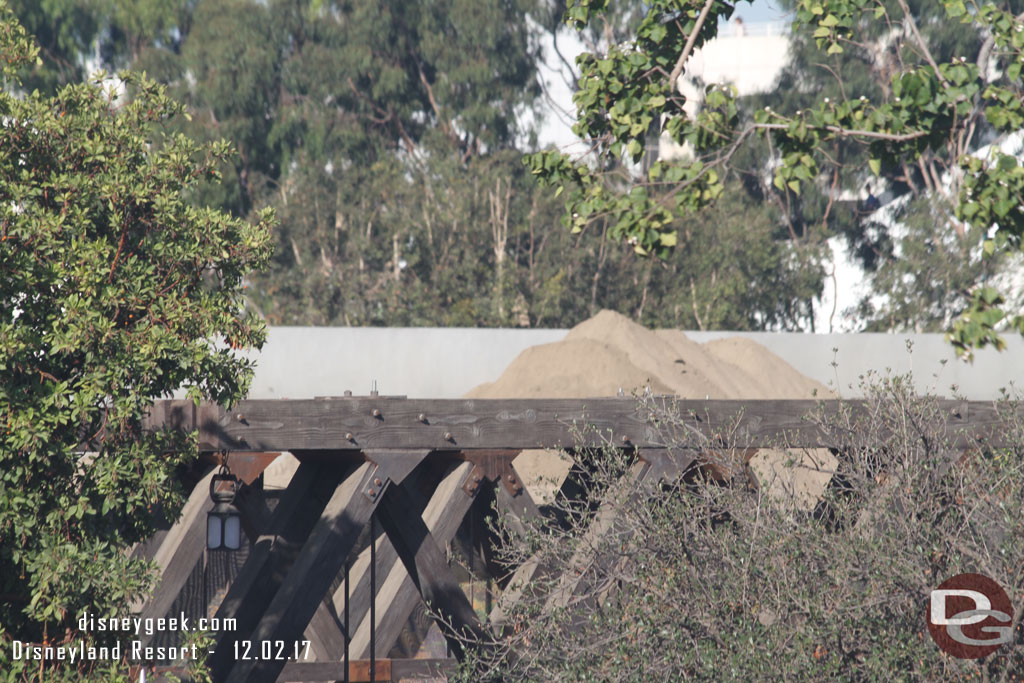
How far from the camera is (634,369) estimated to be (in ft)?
75.3

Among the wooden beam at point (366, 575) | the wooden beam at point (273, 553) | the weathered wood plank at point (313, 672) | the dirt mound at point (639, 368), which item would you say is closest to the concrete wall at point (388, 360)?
the dirt mound at point (639, 368)

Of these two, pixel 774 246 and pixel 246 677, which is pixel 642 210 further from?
pixel 774 246

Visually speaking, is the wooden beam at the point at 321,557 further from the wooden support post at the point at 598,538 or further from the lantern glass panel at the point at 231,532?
the wooden support post at the point at 598,538

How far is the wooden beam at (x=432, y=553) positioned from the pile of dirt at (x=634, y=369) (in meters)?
13.6

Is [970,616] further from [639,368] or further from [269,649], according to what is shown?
[639,368]

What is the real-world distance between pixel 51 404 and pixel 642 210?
3394mm

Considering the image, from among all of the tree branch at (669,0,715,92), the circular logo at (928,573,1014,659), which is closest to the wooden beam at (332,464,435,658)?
the tree branch at (669,0,715,92)

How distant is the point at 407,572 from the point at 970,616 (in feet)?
11.2

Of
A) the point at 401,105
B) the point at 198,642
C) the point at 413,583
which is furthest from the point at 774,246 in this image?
the point at 198,642

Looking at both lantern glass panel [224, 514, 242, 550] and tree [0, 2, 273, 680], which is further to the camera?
lantern glass panel [224, 514, 242, 550]

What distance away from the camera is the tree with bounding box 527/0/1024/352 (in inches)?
235

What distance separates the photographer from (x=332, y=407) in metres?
6.54

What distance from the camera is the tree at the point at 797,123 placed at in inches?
235

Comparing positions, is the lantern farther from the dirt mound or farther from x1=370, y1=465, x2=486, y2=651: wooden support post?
the dirt mound
